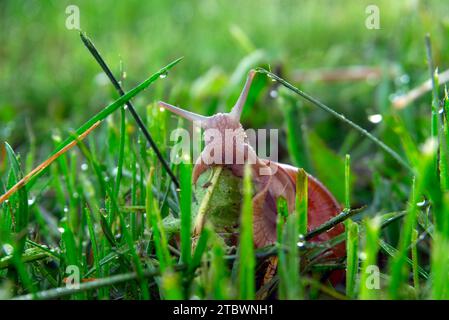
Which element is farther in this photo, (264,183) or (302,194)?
(264,183)

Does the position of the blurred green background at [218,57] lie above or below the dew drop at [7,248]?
above

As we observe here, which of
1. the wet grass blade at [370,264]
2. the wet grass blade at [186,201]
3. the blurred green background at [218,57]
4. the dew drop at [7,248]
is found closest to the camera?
the wet grass blade at [370,264]

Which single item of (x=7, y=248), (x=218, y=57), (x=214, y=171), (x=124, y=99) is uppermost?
(x=218, y=57)

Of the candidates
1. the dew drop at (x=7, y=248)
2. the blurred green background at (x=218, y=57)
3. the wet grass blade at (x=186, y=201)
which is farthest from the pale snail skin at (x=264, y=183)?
the blurred green background at (x=218, y=57)

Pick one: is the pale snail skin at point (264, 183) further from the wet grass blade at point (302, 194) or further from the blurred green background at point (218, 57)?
the blurred green background at point (218, 57)

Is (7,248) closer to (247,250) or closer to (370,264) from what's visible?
(247,250)

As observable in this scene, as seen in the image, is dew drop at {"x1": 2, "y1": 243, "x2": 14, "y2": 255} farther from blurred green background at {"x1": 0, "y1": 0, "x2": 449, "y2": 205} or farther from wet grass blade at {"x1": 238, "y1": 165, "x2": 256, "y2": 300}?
blurred green background at {"x1": 0, "y1": 0, "x2": 449, "y2": 205}

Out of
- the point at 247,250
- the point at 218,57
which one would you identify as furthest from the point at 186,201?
the point at 218,57
